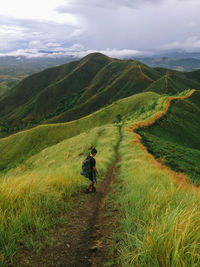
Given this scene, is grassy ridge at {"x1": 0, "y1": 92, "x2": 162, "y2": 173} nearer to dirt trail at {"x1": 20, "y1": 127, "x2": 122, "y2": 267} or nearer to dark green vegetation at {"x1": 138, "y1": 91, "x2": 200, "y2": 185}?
dark green vegetation at {"x1": 138, "y1": 91, "x2": 200, "y2": 185}

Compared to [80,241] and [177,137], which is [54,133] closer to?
[177,137]

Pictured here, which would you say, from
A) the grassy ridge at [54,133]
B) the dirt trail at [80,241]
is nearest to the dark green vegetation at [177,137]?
the dirt trail at [80,241]

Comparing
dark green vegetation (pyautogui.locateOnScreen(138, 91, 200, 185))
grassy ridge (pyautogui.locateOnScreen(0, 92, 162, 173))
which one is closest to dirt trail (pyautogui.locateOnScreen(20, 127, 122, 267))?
dark green vegetation (pyautogui.locateOnScreen(138, 91, 200, 185))

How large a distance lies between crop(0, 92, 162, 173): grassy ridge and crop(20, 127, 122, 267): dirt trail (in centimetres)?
4996

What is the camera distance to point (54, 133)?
6222cm

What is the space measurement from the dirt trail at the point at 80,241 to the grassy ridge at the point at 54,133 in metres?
50.0

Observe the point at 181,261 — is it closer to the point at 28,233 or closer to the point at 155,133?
the point at 28,233

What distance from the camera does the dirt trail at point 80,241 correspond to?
3461 millimetres

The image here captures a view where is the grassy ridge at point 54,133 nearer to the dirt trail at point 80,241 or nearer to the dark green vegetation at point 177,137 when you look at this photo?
the dark green vegetation at point 177,137

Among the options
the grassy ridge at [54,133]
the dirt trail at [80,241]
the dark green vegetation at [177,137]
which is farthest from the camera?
the grassy ridge at [54,133]

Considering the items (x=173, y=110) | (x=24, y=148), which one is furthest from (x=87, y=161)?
(x=24, y=148)

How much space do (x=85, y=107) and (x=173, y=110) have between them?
350 ft

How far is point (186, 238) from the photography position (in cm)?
276

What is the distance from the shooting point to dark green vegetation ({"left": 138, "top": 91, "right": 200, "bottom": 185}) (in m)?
18.2
